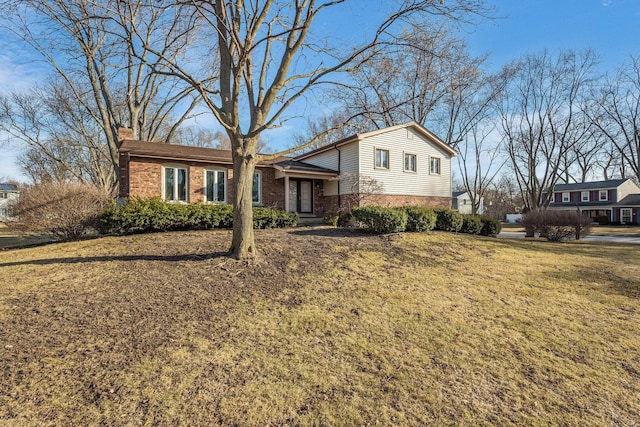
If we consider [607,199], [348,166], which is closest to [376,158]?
[348,166]

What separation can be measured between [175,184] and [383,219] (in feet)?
31.3

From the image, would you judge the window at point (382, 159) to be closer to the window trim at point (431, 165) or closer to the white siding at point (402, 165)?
the white siding at point (402, 165)

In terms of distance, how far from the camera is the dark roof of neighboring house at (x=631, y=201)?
36.8 meters

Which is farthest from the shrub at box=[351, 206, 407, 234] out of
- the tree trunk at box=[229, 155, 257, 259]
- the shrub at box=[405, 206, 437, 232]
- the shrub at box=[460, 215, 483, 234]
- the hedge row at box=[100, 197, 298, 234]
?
the tree trunk at box=[229, 155, 257, 259]

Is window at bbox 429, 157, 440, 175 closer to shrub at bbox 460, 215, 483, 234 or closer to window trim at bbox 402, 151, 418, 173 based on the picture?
window trim at bbox 402, 151, 418, 173

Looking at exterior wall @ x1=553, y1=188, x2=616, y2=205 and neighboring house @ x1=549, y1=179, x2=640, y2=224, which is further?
exterior wall @ x1=553, y1=188, x2=616, y2=205

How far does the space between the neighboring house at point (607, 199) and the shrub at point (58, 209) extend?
4560 cm

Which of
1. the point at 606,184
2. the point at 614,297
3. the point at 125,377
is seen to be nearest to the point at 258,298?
the point at 125,377

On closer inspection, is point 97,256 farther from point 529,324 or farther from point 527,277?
point 527,277

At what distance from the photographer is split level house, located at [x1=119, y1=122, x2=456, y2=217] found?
1365 cm

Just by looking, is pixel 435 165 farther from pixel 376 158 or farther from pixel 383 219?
pixel 383 219

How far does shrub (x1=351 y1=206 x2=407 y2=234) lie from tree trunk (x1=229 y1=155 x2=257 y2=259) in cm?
509

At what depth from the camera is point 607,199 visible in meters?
39.8

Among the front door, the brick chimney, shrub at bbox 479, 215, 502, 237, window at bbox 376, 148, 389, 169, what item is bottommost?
shrub at bbox 479, 215, 502, 237
